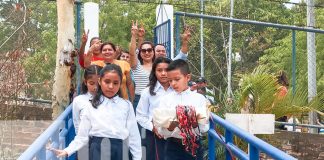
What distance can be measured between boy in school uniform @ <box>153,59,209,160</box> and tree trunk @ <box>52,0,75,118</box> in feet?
7.07

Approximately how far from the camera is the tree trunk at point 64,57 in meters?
5.69

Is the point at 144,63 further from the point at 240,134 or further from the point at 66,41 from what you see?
the point at 240,134

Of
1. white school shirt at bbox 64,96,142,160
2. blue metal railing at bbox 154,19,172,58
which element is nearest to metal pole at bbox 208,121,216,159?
white school shirt at bbox 64,96,142,160

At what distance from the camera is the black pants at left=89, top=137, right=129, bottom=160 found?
3336 mm

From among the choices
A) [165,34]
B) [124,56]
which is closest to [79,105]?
[124,56]

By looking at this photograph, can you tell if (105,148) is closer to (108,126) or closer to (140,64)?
(108,126)

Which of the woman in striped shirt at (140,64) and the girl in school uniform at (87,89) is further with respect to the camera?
the woman in striped shirt at (140,64)

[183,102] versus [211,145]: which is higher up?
[183,102]

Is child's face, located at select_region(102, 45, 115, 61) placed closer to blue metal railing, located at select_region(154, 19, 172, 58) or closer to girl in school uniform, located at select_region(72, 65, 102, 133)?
girl in school uniform, located at select_region(72, 65, 102, 133)

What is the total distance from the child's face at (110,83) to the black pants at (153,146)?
0.69m

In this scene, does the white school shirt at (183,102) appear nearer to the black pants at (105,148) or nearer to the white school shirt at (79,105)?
the black pants at (105,148)

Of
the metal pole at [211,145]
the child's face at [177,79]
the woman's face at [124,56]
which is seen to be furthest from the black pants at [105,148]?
the woman's face at [124,56]

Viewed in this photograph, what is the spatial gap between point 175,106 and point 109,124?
1.70ft

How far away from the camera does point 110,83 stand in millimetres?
3373
